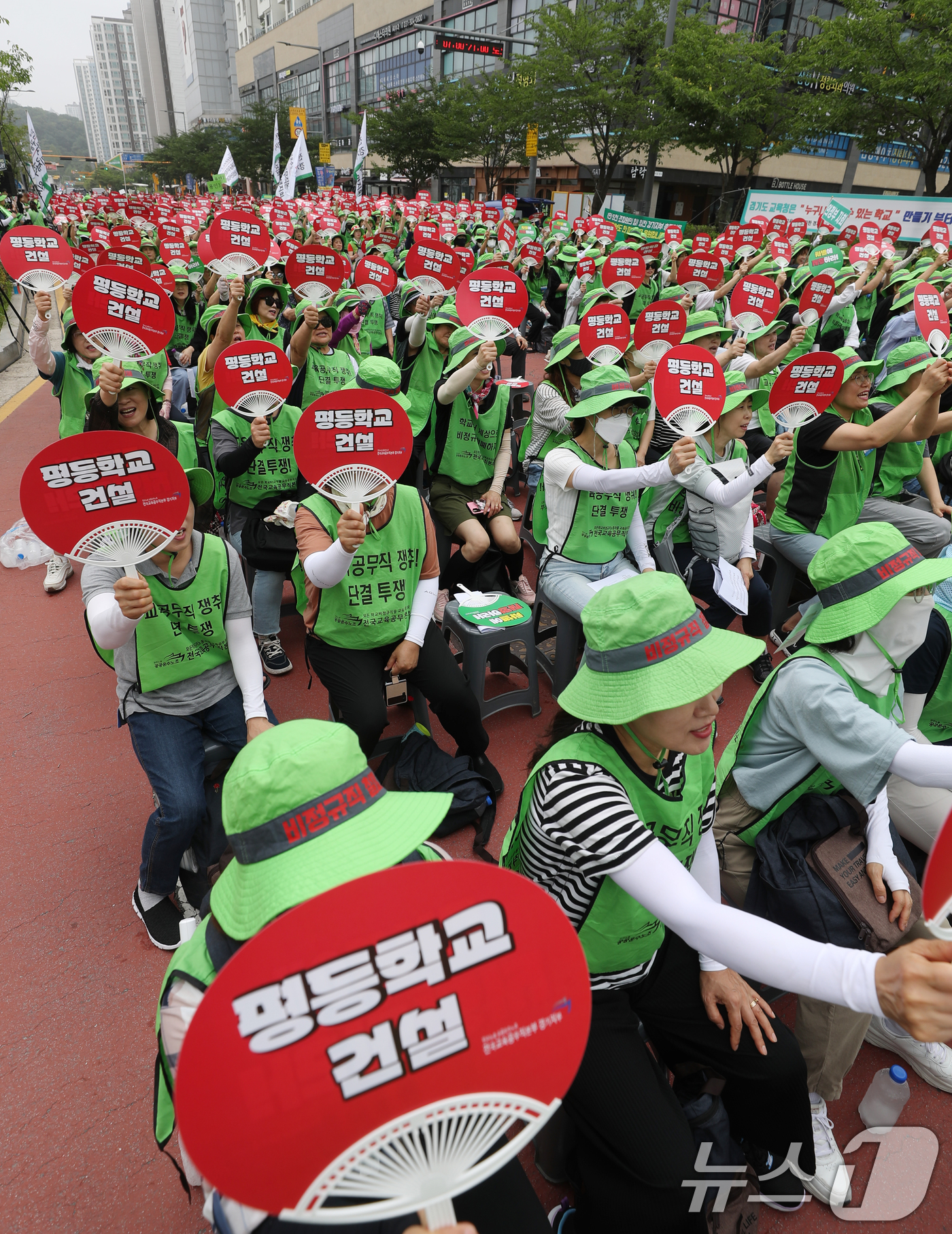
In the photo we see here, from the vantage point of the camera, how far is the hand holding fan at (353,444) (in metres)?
2.86

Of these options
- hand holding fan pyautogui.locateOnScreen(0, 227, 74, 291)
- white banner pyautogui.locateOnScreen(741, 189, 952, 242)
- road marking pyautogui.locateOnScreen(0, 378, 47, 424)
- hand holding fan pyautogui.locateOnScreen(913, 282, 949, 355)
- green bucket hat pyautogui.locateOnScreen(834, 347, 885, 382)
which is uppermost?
white banner pyautogui.locateOnScreen(741, 189, 952, 242)

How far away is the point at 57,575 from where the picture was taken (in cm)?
528

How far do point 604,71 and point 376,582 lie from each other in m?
27.5

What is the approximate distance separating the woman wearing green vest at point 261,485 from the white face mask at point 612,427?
178 cm

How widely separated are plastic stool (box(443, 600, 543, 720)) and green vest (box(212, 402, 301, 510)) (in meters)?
1.31

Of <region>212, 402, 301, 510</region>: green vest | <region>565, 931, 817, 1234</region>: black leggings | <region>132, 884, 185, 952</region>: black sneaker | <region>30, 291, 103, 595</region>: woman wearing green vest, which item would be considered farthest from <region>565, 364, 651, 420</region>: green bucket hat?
<region>30, 291, 103, 595</region>: woman wearing green vest

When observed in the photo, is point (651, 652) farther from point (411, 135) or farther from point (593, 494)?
point (411, 135)

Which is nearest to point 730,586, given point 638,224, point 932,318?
point 932,318

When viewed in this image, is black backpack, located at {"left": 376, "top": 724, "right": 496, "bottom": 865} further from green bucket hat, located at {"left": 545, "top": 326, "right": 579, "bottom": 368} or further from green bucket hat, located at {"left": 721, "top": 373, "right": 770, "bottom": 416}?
green bucket hat, located at {"left": 545, "top": 326, "right": 579, "bottom": 368}

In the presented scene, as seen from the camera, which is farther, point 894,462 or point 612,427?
point 894,462

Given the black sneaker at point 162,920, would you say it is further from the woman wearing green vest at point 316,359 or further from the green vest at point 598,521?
the woman wearing green vest at point 316,359

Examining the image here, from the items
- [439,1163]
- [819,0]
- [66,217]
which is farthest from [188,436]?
[819,0]

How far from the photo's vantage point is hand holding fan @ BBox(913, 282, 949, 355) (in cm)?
539

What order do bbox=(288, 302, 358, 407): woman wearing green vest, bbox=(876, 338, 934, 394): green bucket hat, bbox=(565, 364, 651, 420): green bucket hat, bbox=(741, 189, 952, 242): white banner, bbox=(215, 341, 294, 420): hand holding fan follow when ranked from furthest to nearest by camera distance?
bbox=(741, 189, 952, 242): white banner, bbox=(288, 302, 358, 407): woman wearing green vest, bbox=(876, 338, 934, 394): green bucket hat, bbox=(215, 341, 294, 420): hand holding fan, bbox=(565, 364, 651, 420): green bucket hat
